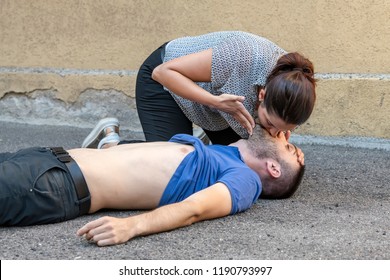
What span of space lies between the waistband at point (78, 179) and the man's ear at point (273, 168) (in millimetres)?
866

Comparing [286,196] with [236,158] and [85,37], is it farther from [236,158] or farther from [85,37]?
[85,37]

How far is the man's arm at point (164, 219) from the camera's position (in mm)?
2598

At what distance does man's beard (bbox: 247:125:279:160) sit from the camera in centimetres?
331

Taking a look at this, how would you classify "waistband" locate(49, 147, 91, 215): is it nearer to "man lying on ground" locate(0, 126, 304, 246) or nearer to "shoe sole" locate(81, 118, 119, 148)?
"man lying on ground" locate(0, 126, 304, 246)

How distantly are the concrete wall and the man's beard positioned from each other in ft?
5.54

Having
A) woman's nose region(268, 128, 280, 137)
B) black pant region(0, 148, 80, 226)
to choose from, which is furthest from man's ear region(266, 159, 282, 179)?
black pant region(0, 148, 80, 226)

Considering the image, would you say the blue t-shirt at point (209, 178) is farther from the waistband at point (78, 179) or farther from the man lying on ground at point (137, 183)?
the waistband at point (78, 179)

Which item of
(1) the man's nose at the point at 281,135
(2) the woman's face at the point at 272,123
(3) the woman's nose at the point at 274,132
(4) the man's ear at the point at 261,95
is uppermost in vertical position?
(4) the man's ear at the point at 261,95

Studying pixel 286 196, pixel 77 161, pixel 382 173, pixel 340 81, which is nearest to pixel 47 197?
pixel 77 161

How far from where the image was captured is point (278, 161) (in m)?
3.31

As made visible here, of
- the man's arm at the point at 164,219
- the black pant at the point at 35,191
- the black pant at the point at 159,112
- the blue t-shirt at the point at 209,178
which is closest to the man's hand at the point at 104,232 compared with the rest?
the man's arm at the point at 164,219

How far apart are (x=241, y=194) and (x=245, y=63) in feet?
2.29

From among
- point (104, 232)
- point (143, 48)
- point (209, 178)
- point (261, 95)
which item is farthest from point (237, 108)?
point (143, 48)

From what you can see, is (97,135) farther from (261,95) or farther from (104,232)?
(104,232)
